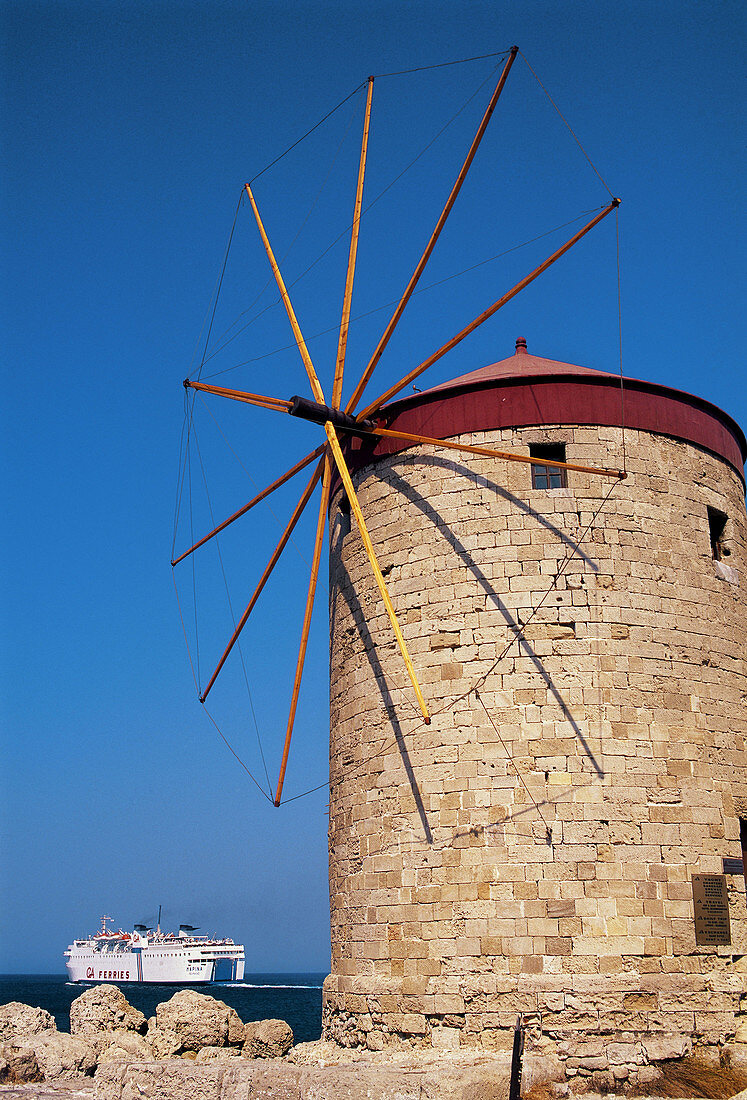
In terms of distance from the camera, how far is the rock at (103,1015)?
577 inches

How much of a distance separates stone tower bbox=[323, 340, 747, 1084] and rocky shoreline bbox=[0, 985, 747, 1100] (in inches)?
18.0

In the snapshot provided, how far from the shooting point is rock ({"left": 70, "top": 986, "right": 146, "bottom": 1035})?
48.1ft

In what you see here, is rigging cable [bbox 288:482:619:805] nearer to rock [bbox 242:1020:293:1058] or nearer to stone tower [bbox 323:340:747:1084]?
stone tower [bbox 323:340:747:1084]

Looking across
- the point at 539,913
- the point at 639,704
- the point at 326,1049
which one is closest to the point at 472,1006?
the point at 539,913

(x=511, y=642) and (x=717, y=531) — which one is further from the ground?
(x=717, y=531)

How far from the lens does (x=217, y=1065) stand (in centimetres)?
998

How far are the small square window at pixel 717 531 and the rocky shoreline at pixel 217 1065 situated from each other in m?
5.48

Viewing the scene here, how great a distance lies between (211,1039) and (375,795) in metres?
4.02

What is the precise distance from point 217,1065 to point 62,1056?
3.30 meters

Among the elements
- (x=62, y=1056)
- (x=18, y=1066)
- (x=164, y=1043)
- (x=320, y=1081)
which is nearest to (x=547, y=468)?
(x=320, y=1081)

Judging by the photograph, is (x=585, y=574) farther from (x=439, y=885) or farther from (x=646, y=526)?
(x=439, y=885)

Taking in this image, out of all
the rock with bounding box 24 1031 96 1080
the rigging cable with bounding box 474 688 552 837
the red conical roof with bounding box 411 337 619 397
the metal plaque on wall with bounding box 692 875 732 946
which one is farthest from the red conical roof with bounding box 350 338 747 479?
the rock with bounding box 24 1031 96 1080

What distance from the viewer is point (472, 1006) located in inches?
414

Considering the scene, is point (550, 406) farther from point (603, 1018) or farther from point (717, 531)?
point (603, 1018)
